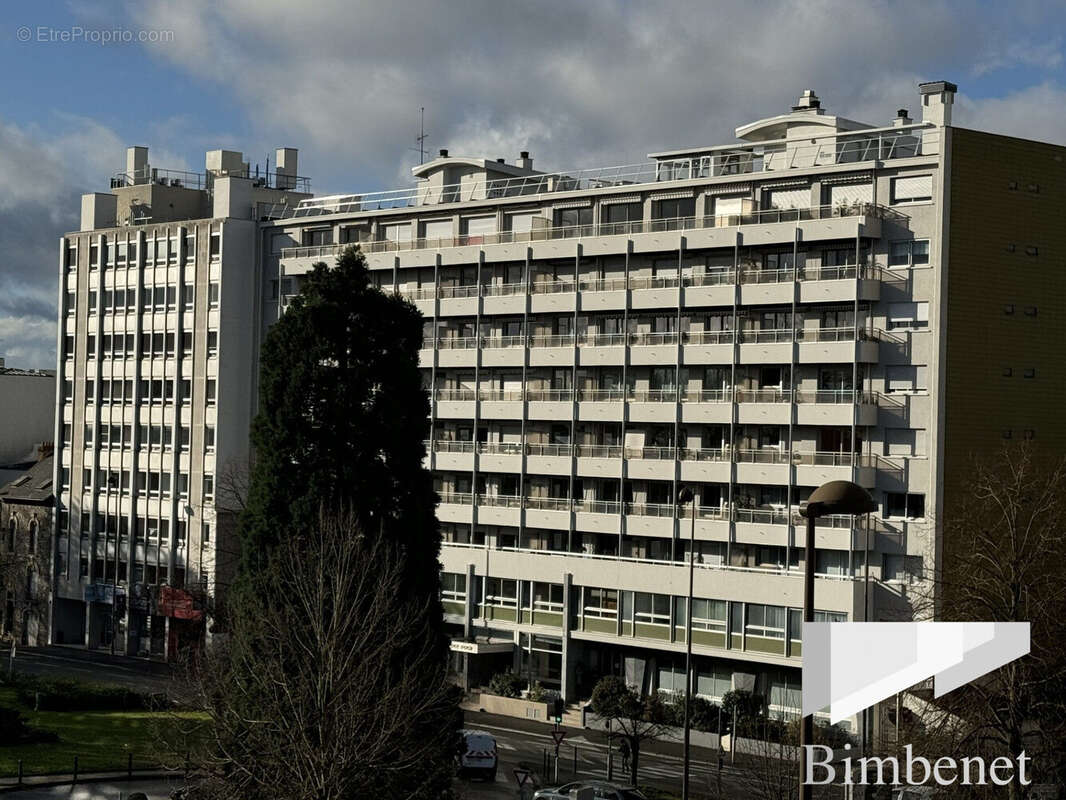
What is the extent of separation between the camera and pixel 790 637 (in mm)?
65562

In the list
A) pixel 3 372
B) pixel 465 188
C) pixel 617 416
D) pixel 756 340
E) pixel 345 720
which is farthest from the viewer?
pixel 3 372

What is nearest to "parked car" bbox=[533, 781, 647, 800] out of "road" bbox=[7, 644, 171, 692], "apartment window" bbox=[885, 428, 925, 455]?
"apartment window" bbox=[885, 428, 925, 455]

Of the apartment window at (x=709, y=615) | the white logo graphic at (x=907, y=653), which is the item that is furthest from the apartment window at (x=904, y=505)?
the white logo graphic at (x=907, y=653)

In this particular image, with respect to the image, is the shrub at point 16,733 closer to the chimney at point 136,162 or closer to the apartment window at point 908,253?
the apartment window at point 908,253

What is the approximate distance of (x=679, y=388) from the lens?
233 feet

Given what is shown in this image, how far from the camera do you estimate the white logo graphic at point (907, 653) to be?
33.1 m

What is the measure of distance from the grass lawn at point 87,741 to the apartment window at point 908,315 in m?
31.8

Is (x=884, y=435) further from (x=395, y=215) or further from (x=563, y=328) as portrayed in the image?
(x=395, y=215)

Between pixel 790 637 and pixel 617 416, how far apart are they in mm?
13603

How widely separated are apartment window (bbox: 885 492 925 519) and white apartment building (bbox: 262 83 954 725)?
94 mm

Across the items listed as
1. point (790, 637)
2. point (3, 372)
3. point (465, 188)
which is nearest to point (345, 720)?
point (790, 637)

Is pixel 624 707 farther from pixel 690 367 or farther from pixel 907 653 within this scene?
pixel 907 653

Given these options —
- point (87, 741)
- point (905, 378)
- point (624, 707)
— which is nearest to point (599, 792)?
point (624, 707)

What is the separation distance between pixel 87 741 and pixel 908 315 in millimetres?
35818
